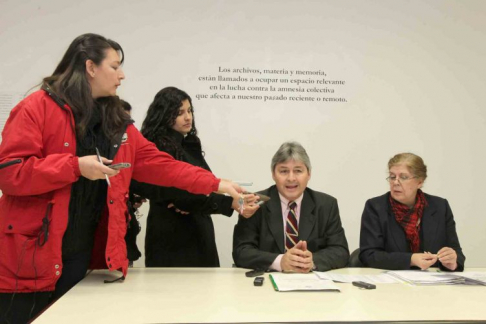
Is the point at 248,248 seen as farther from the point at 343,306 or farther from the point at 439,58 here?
the point at 439,58

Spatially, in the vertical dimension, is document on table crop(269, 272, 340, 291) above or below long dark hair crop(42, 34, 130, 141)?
below

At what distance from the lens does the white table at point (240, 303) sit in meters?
1.67

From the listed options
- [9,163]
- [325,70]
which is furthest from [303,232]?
[325,70]

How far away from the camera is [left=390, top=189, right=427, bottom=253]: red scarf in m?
2.89

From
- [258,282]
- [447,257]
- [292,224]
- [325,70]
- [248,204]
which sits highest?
[325,70]

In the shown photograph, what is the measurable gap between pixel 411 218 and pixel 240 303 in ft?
5.09

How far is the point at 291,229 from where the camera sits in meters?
2.77

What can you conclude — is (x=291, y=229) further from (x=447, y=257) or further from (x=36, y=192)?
A: (x=36, y=192)

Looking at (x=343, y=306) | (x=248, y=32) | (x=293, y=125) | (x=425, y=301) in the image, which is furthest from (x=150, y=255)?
(x=248, y=32)

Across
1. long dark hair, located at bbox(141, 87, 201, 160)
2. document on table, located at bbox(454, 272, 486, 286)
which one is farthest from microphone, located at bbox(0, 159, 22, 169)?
document on table, located at bbox(454, 272, 486, 286)

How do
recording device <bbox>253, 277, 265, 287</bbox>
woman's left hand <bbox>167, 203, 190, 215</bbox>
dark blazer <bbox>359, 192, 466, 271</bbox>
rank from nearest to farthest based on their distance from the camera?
recording device <bbox>253, 277, 265, 287</bbox>
woman's left hand <bbox>167, 203, 190, 215</bbox>
dark blazer <bbox>359, 192, 466, 271</bbox>

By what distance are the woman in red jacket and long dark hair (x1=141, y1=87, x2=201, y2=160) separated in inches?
19.9

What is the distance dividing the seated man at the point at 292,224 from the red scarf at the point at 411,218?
43 cm

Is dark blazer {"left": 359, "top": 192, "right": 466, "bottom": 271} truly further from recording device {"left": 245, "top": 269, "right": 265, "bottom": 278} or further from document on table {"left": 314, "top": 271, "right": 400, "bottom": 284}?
recording device {"left": 245, "top": 269, "right": 265, "bottom": 278}
